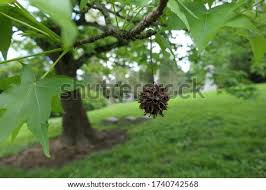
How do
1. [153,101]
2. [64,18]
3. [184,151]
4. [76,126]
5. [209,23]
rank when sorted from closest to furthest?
1. [64,18]
2. [209,23]
3. [153,101]
4. [184,151]
5. [76,126]

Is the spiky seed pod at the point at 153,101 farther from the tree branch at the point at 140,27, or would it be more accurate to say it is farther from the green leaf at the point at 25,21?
the green leaf at the point at 25,21

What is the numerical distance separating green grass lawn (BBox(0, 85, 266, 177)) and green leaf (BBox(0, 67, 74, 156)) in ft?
13.9

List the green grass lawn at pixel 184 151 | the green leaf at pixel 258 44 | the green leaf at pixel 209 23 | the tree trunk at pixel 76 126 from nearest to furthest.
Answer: the green leaf at pixel 209 23, the green leaf at pixel 258 44, the green grass lawn at pixel 184 151, the tree trunk at pixel 76 126

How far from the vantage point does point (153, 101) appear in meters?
1.19

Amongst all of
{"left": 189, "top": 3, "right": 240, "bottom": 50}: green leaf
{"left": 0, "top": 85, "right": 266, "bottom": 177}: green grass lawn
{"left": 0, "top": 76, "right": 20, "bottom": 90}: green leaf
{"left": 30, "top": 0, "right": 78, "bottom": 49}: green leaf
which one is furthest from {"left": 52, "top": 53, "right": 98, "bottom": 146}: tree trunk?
{"left": 30, "top": 0, "right": 78, "bottom": 49}: green leaf

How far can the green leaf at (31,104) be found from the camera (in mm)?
917

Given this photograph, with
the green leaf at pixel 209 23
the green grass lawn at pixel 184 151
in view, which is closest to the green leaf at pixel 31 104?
the green leaf at pixel 209 23

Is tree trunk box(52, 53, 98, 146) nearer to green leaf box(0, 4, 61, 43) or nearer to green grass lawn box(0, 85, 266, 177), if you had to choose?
green grass lawn box(0, 85, 266, 177)

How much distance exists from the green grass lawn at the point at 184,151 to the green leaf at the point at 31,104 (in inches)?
167

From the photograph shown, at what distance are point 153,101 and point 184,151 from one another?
5.11 m

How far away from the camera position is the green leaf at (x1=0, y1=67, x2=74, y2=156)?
36.1 inches

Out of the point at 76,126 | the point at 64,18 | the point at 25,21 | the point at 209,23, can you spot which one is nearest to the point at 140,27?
the point at 209,23

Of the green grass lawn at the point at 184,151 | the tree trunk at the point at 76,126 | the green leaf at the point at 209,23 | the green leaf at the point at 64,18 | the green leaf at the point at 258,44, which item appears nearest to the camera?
the green leaf at the point at 64,18

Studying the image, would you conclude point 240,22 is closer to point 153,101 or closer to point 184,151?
point 153,101
